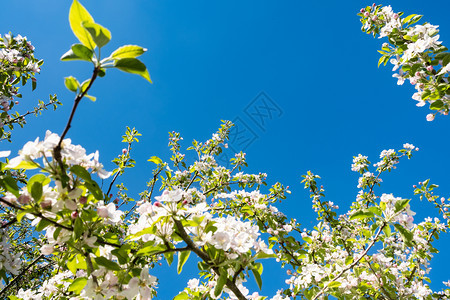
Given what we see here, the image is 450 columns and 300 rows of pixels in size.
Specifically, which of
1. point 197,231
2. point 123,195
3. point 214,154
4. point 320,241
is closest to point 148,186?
point 123,195

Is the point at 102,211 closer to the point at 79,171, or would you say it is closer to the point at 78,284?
the point at 79,171

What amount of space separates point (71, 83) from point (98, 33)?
0.21 m

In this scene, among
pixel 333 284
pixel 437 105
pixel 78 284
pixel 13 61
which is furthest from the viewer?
pixel 13 61

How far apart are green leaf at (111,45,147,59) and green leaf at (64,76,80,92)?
0.51ft

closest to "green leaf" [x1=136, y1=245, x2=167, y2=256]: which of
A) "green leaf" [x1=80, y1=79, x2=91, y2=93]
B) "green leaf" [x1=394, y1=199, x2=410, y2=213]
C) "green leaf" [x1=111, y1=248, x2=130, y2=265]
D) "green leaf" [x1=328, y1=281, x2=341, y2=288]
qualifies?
"green leaf" [x1=111, y1=248, x2=130, y2=265]

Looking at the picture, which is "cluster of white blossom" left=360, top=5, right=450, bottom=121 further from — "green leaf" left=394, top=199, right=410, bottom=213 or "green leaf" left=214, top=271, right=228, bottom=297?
"green leaf" left=214, top=271, right=228, bottom=297

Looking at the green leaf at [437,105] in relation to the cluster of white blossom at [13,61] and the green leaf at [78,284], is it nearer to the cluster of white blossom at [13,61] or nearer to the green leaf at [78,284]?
the green leaf at [78,284]

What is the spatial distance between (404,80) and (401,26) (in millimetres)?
606

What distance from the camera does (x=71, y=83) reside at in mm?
935

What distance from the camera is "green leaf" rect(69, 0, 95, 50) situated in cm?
86

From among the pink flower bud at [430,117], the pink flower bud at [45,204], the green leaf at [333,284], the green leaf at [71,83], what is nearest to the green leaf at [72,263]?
the pink flower bud at [45,204]

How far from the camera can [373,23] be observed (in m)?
3.45

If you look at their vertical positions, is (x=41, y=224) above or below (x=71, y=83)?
below

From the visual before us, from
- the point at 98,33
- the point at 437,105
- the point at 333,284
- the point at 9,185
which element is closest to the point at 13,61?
the point at 9,185
